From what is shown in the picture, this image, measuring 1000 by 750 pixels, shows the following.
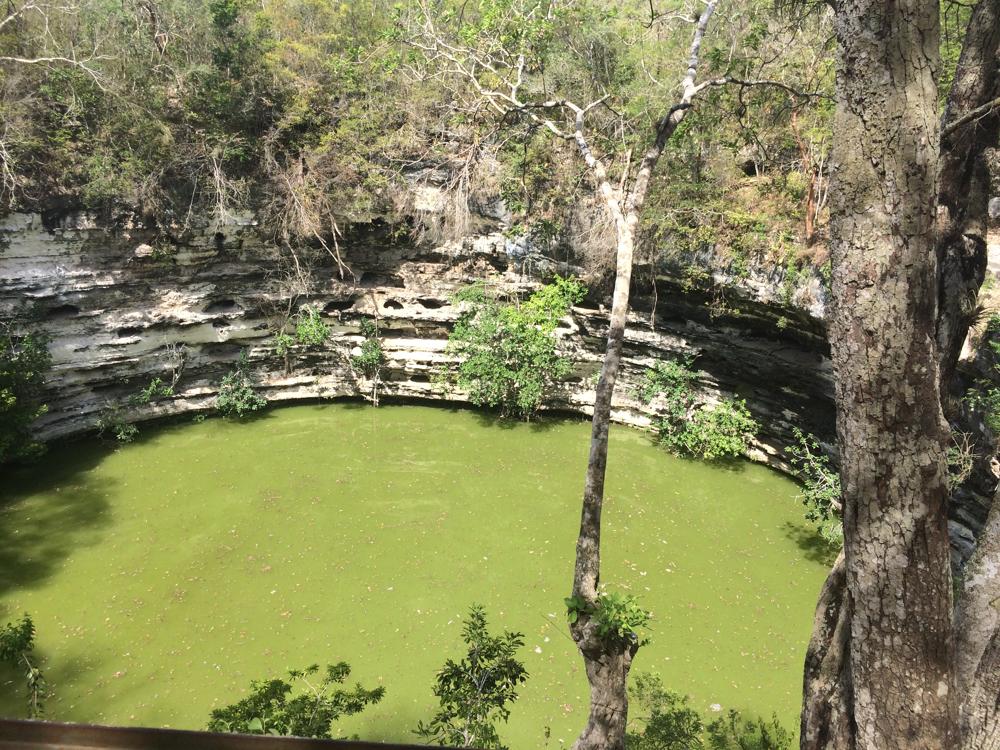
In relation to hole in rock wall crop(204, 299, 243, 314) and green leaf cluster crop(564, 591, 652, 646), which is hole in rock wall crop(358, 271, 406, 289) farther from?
green leaf cluster crop(564, 591, 652, 646)

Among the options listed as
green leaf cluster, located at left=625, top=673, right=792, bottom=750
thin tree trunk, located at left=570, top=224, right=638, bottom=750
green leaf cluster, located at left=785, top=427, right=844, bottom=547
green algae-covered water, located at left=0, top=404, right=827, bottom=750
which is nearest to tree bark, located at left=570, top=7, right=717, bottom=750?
thin tree trunk, located at left=570, top=224, right=638, bottom=750

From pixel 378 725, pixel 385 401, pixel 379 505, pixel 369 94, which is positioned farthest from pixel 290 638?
pixel 369 94

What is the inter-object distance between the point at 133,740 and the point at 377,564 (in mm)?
5006

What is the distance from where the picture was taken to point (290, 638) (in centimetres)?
532

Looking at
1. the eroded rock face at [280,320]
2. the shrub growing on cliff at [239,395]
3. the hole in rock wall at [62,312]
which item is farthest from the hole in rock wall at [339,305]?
the hole in rock wall at [62,312]

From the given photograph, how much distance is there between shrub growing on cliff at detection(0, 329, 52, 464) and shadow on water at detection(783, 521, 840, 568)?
30.0ft

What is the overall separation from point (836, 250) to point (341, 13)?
10.9m

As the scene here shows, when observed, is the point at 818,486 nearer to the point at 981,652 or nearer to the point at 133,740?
the point at 981,652

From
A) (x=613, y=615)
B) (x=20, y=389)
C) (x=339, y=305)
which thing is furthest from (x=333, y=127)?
(x=613, y=615)

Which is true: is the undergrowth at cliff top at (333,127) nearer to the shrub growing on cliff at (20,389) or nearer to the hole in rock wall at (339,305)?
the hole in rock wall at (339,305)

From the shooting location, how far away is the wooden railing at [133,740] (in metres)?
1.39

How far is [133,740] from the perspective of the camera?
1431mm

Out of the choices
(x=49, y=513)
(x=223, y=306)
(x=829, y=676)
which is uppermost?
(x=223, y=306)

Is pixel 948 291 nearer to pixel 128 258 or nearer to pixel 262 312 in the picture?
pixel 262 312
